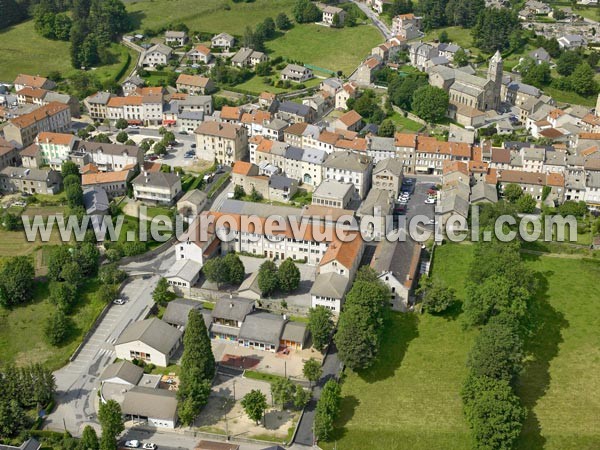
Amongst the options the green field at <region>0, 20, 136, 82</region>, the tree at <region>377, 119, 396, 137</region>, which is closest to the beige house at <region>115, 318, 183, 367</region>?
the tree at <region>377, 119, 396, 137</region>

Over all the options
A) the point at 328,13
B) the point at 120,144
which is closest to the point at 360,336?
the point at 120,144

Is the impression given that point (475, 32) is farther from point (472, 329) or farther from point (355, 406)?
point (355, 406)

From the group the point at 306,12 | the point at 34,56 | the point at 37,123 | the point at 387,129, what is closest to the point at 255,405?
the point at 387,129

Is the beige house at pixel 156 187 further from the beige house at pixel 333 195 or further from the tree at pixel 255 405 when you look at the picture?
the tree at pixel 255 405

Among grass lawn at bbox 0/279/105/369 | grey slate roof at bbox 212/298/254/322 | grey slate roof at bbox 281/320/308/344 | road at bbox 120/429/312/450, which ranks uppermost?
grey slate roof at bbox 212/298/254/322

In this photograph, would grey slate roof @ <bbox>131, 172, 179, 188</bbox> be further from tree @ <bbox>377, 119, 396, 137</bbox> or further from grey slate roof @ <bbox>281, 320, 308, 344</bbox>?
tree @ <bbox>377, 119, 396, 137</bbox>

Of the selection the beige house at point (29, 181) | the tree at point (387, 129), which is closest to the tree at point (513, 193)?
the tree at point (387, 129)
